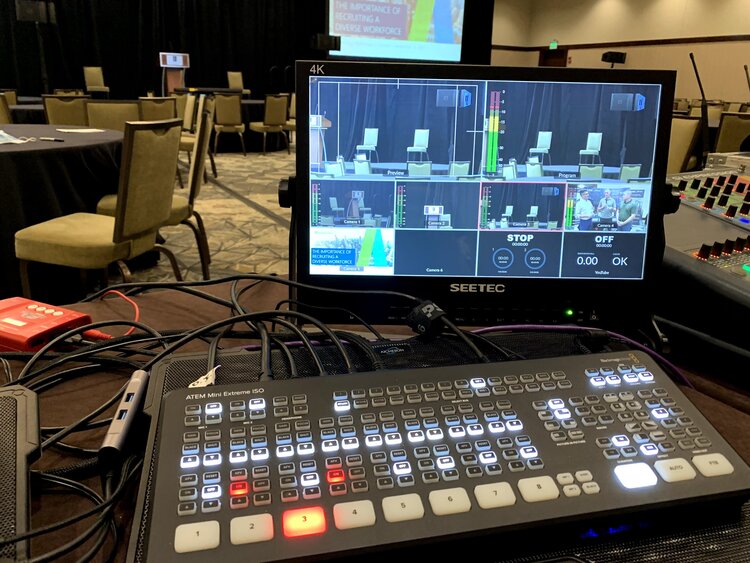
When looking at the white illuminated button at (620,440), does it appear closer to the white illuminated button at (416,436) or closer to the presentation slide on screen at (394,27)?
→ the white illuminated button at (416,436)

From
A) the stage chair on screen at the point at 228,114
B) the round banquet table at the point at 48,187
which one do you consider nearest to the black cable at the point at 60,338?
the round banquet table at the point at 48,187

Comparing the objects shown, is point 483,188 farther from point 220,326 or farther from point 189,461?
point 189,461

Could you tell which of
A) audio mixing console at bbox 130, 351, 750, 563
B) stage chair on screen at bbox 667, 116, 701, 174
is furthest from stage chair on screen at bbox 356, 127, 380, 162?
stage chair on screen at bbox 667, 116, 701, 174

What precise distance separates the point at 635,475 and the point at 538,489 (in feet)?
0.26

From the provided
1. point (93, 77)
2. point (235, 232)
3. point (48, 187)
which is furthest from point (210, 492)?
point (93, 77)

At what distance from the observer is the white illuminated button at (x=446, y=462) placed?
16.6 inches

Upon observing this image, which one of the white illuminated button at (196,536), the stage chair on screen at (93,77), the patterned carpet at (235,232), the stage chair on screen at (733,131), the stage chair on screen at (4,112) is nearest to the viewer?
the white illuminated button at (196,536)

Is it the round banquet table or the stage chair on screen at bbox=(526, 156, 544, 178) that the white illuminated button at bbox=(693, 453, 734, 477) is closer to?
the stage chair on screen at bbox=(526, 156, 544, 178)

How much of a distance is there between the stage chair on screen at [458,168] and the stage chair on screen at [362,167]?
0.33ft

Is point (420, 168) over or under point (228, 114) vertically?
under

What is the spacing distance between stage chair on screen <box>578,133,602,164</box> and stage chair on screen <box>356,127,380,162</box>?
251 millimetres

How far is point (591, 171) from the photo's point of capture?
2.32 ft

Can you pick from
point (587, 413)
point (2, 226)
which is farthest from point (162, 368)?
point (2, 226)

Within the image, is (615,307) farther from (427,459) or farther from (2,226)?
(2,226)
